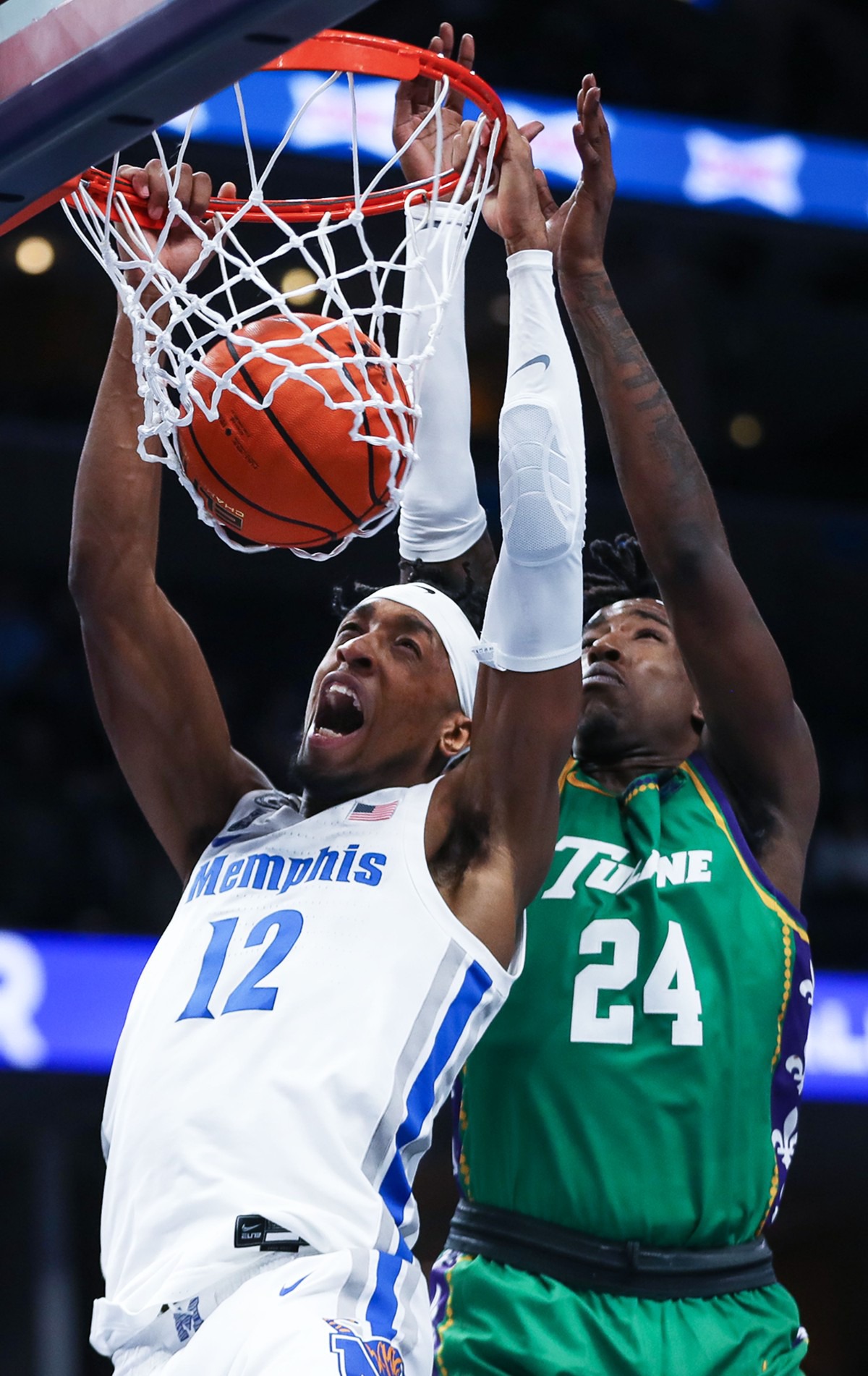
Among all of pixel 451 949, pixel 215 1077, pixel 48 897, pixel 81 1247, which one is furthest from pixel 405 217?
pixel 81 1247

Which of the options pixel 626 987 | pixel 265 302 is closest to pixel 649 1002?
pixel 626 987

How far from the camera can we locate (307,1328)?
2285mm

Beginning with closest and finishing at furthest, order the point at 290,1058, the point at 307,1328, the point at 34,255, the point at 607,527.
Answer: the point at 307,1328
the point at 290,1058
the point at 34,255
the point at 607,527

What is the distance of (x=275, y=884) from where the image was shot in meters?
2.85

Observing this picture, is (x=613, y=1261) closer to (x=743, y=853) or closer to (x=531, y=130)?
(x=743, y=853)

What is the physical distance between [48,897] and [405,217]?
5.16 metres

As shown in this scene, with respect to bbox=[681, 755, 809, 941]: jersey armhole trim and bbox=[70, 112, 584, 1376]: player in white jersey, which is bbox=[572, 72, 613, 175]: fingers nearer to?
bbox=[70, 112, 584, 1376]: player in white jersey

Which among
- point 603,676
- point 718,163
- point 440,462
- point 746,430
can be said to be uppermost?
point 718,163

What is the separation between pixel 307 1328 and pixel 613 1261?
28.5 inches

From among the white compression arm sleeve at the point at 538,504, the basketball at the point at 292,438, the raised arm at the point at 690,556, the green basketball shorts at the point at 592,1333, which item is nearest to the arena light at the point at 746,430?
the raised arm at the point at 690,556

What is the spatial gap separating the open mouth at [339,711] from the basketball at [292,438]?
363 millimetres

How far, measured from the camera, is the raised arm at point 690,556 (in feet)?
9.98

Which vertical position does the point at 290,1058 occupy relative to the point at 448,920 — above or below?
below

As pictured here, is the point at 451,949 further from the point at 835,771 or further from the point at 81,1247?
the point at 835,771
